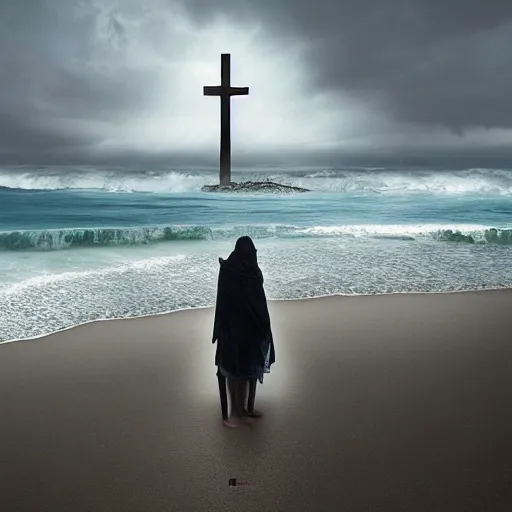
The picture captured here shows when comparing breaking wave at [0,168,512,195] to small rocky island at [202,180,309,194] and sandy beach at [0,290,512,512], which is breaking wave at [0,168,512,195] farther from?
sandy beach at [0,290,512,512]

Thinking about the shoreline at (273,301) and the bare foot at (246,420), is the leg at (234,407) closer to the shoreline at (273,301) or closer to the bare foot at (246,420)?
the bare foot at (246,420)

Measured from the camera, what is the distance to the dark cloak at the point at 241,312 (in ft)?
8.02

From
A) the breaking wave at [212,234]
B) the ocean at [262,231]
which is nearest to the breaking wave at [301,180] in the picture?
the ocean at [262,231]

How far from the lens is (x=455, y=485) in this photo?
2057 mm

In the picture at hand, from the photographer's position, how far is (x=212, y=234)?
10.0m

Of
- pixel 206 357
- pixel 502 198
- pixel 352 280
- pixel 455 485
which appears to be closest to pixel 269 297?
pixel 352 280

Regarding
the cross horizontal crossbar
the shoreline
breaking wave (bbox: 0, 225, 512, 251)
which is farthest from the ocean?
the cross horizontal crossbar

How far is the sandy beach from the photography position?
203 cm

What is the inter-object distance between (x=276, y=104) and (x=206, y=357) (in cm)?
511

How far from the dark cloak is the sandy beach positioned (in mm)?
316

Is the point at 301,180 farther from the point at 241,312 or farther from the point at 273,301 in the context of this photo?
the point at 241,312

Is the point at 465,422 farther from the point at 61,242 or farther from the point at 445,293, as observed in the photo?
the point at 61,242

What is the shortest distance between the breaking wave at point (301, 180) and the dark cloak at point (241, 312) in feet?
18.9

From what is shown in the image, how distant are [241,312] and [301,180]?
706 centimetres
